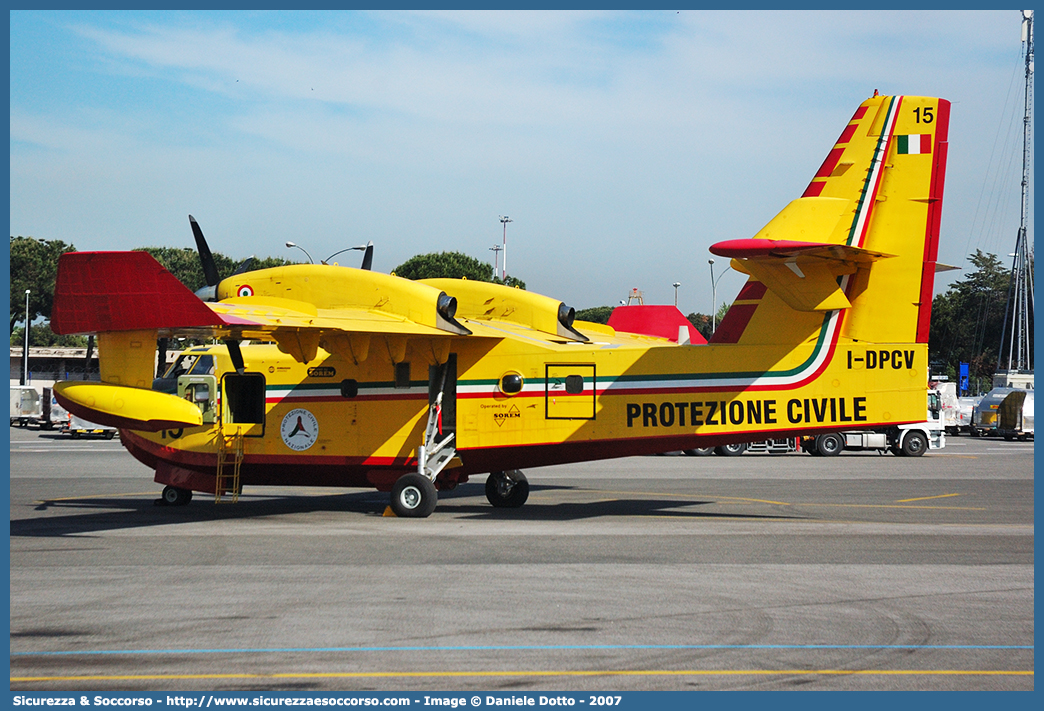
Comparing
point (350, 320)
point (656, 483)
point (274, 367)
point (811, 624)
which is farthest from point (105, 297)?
point (656, 483)

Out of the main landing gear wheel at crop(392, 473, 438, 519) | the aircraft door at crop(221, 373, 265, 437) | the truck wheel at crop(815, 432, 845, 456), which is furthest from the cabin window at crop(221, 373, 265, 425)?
the truck wheel at crop(815, 432, 845, 456)

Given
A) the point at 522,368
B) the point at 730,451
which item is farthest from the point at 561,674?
the point at 730,451

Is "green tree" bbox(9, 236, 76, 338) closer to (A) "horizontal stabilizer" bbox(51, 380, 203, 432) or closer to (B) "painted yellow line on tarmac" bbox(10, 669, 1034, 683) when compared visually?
(A) "horizontal stabilizer" bbox(51, 380, 203, 432)

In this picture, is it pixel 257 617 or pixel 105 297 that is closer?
pixel 257 617

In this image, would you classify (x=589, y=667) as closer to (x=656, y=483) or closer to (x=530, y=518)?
(x=530, y=518)

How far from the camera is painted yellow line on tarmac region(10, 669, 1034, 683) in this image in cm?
745

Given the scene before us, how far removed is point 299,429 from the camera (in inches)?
727

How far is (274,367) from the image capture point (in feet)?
61.8

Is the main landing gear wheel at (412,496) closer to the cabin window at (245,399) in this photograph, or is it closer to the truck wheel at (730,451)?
the cabin window at (245,399)

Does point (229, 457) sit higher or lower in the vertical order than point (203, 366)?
lower

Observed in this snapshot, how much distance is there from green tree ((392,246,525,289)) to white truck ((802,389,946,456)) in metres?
56.8

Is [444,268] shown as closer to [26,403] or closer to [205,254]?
[26,403]

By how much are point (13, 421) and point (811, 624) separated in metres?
59.1

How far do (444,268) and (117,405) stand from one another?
80522 mm
